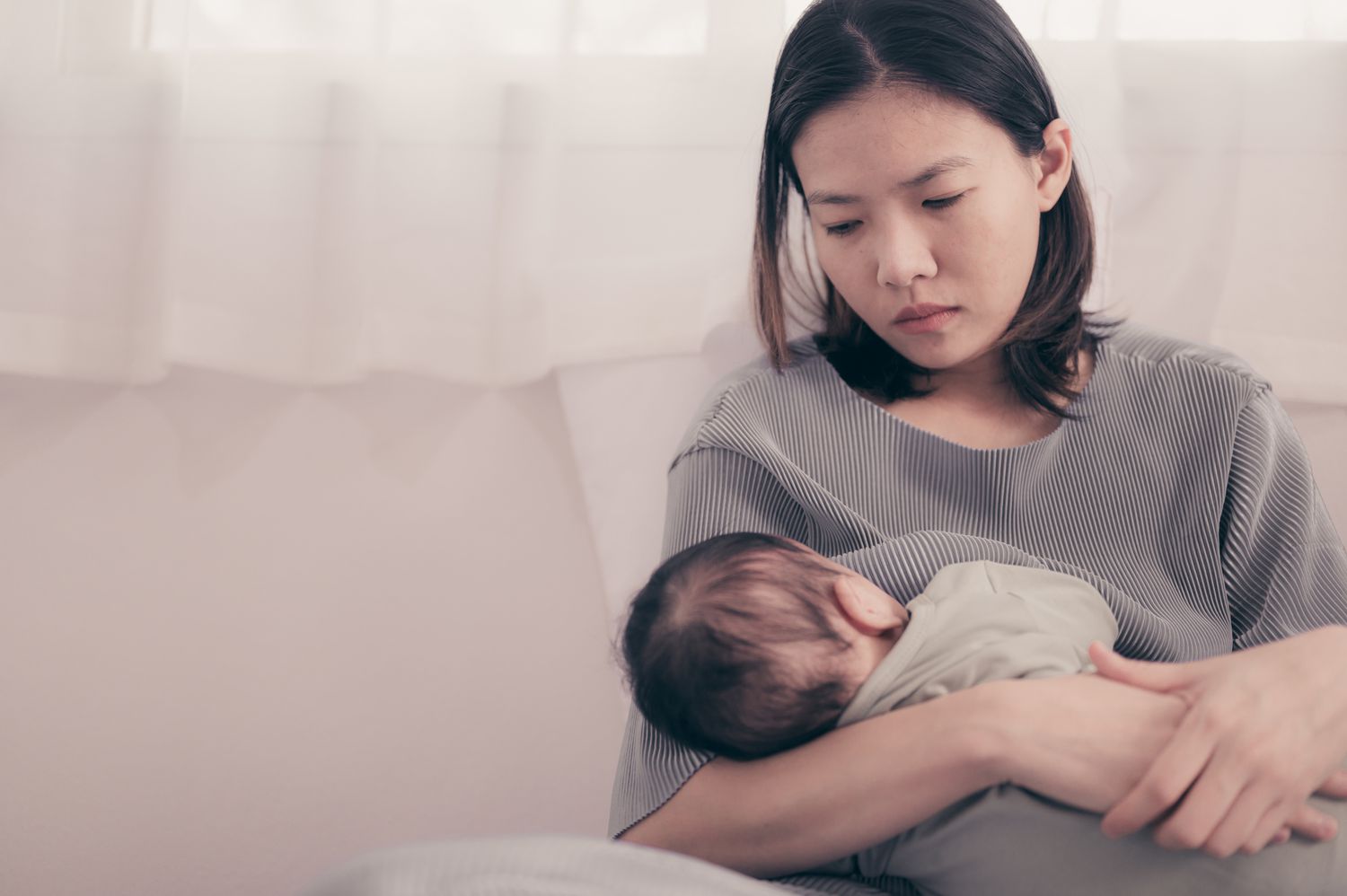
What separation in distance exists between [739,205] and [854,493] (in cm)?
48

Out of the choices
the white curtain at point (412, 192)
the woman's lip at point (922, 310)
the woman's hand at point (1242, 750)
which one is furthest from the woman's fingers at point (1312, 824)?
the white curtain at point (412, 192)

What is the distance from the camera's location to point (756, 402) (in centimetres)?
115

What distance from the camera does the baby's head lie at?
2.72 feet

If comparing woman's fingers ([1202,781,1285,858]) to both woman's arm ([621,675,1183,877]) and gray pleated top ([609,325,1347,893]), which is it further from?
gray pleated top ([609,325,1347,893])

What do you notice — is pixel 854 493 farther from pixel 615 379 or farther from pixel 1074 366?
pixel 615 379

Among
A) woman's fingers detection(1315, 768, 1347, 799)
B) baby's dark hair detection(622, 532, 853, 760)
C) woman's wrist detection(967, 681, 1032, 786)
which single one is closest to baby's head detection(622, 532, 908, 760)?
baby's dark hair detection(622, 532, 853, 760)

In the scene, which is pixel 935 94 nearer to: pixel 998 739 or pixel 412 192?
pixel 998 739

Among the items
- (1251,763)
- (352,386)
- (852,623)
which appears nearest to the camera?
(1251,763)

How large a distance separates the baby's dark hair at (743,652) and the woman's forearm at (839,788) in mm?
28

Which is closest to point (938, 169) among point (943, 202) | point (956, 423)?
point (943, 202)

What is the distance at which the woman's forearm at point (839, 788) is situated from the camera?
78 cm

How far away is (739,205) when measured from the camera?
1395mm

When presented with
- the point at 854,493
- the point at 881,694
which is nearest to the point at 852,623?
the point at 881,694

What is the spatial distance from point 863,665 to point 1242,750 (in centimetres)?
27
